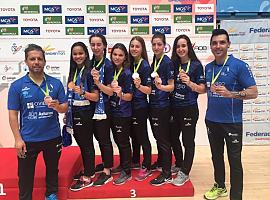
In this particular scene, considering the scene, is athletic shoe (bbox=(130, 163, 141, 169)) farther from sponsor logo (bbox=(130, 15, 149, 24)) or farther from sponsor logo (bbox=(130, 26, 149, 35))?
sponsor logo (bbox=(130, 15, 149, 24))

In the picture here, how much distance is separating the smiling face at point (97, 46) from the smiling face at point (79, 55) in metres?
0.11

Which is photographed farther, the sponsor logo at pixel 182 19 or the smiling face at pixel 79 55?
the sponsor logo at pixel 182 19

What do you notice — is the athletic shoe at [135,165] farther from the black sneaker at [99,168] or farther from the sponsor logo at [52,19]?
the sponsor logo at [52,19]

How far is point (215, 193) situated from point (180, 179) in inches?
14.6

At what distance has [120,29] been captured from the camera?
5.09m

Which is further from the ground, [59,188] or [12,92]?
[12,92]

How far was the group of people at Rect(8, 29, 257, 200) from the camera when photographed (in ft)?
9.43

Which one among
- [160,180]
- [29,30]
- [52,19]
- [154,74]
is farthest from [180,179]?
[29,30]

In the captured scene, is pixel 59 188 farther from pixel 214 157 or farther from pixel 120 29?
pixel 120 29

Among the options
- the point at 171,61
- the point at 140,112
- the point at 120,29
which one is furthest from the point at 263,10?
the point at 140,112

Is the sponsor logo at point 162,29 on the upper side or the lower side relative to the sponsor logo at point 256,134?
upper

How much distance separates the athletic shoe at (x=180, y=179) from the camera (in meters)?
3.47

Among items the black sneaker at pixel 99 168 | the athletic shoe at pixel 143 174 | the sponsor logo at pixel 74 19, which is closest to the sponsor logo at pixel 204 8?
the sponsor logo at pixel 74 19

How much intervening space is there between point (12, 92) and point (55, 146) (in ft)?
1.96
